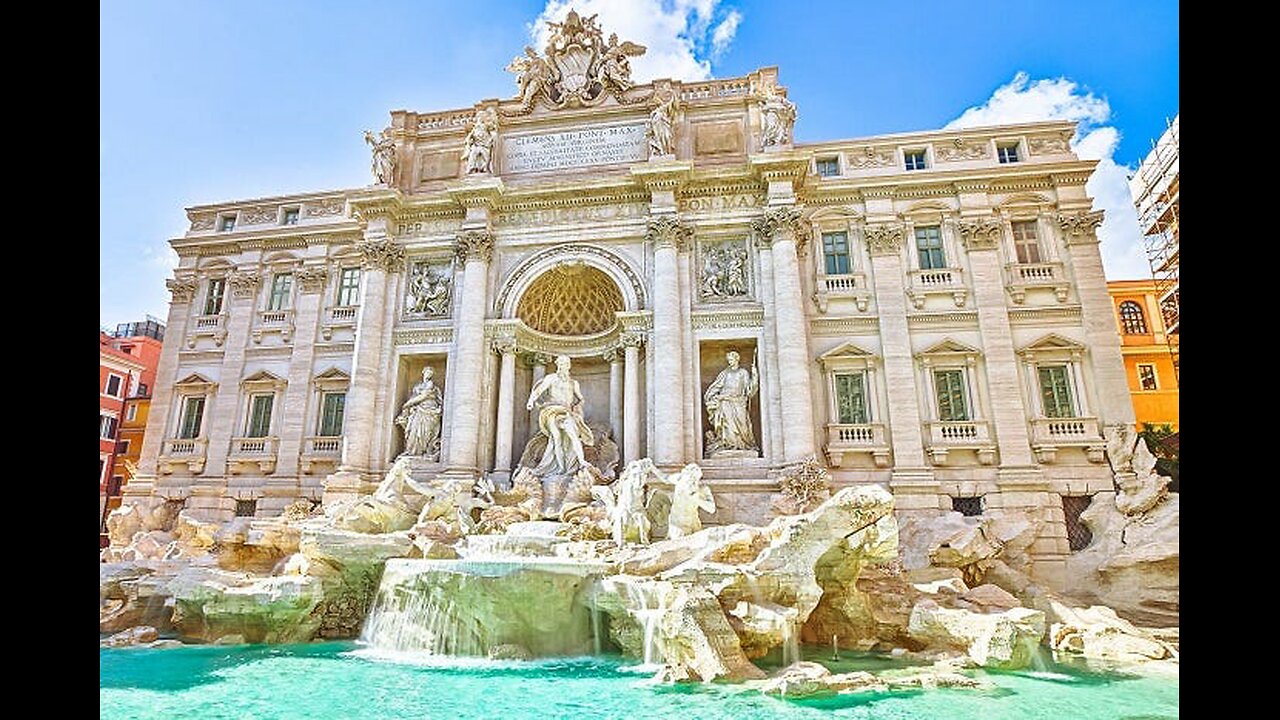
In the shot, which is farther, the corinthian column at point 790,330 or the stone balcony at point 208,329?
the stone balcony at point 208,329

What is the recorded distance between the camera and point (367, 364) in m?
18.1

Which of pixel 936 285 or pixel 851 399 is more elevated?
pixel 936 285

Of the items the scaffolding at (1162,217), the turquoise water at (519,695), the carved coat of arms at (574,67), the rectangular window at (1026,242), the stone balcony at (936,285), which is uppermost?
the carved coat of arms at (574,67)

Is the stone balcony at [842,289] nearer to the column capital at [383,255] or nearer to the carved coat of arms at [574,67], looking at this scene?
the carved coat of arms at [574,67]

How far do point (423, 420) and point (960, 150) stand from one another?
1660 cm

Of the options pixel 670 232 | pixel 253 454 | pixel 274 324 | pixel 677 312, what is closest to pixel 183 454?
pixel 253 454

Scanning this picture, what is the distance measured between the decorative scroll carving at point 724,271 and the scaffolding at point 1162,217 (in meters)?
12.8

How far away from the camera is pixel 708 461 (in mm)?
16250

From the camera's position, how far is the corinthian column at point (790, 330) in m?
15.8

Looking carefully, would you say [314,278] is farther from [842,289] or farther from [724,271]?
[842,289]

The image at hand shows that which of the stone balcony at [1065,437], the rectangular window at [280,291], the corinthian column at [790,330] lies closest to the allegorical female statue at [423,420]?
the rectangular window at [280,291]

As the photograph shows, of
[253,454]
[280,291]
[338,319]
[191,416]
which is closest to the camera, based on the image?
[253,454]
